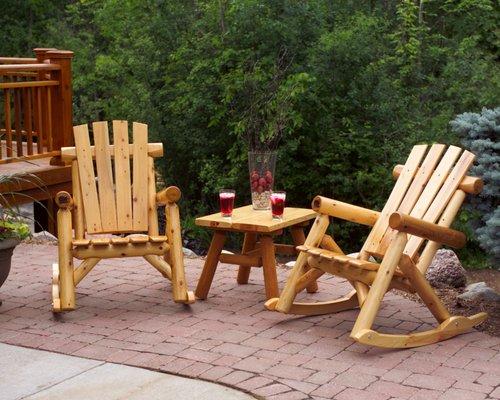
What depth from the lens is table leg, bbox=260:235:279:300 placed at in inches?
217

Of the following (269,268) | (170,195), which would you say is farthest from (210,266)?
(170,195)

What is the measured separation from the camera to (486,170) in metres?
5.22

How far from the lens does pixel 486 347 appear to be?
479 cm

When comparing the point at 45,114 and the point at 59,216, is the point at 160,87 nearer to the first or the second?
the point at 45,114

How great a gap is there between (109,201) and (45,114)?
3.02m

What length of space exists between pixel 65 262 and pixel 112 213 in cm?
60

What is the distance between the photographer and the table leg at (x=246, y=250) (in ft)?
19.4

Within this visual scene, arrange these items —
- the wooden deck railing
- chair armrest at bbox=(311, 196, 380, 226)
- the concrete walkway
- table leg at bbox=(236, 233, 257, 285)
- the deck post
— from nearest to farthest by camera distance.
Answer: the concrete walkway, chair armrest at bbox=(311, 196, 380, 226), table leg at bbox=(236, 233, 257, 285), the wooden deck railing, the deck post

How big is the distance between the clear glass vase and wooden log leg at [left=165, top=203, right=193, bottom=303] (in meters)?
0.59

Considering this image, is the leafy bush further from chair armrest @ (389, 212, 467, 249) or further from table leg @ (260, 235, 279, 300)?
table leg @ (260, 235, 279, 300)

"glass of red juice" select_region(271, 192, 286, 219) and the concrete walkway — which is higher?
"glass of red juice" select_region(271, 192, 286, 219)

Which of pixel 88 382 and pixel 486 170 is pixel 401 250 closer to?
pixel 486 170

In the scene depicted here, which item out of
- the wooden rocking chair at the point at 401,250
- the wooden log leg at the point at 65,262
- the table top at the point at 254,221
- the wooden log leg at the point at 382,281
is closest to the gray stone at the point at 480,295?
the wooden rocking chair at the point at 401,250

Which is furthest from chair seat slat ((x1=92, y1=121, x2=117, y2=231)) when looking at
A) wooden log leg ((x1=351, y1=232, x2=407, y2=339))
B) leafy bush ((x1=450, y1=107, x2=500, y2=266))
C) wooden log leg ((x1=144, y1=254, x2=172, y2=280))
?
leafy bush ((x1=450, y1=107, x2=500, y2=266))
